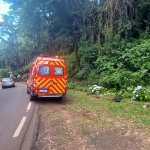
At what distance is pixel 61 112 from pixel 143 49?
914 cm

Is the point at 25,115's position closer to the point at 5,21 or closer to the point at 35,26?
the point at 35,26

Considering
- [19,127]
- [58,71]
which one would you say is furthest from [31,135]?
[58,71]

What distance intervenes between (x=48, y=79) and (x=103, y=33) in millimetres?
9246

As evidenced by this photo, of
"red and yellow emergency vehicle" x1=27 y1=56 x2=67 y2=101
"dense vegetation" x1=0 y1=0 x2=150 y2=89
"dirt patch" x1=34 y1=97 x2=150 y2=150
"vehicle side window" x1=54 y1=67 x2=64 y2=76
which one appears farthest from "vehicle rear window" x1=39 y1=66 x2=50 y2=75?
"dense vegetation" x1=0 y1=0 x2=150 y2=89

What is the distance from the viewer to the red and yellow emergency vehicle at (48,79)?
12.1 meters

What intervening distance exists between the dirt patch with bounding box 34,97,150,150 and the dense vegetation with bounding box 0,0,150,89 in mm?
7595

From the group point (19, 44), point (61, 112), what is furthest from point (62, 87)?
point (19, 44)

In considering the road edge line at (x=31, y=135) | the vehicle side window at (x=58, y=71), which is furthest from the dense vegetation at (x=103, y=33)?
the road edge line at (x=31, y=135)

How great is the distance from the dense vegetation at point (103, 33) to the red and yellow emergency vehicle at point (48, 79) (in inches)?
177

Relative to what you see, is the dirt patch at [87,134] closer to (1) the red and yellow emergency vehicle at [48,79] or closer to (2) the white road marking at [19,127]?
(2) the white road marking at [19,127]

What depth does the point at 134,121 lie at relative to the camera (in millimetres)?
7645

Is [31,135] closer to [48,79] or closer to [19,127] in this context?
[19,127]

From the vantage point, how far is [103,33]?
1953cm

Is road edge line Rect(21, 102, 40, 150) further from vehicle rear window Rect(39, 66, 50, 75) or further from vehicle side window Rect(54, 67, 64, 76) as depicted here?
vehicle side window Rect(54, 67, 64, 76)
